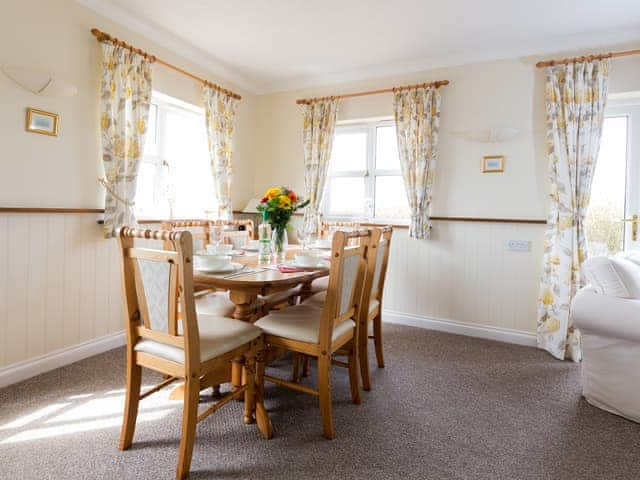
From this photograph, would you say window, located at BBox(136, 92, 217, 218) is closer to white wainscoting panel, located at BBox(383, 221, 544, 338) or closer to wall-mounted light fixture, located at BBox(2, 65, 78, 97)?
wall-mounted light fixture, located at BBox(2, 65, 78, 97)

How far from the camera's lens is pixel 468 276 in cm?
355

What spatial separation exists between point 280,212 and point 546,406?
6.34 feet

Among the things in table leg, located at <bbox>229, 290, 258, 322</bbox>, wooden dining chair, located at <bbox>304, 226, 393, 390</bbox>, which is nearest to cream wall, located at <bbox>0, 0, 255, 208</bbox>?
table leg, located at <bbox>229, 290, 258, 322</bbox>

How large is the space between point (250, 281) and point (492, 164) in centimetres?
263

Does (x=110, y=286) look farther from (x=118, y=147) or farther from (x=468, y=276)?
(x=468, y=276)

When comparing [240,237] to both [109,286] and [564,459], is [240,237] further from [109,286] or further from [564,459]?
[564,459]

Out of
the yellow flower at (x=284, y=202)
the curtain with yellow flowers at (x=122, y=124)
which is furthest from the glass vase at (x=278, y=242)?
the curtain with yellow flowers at (x=122, y=124)

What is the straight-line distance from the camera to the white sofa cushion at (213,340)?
159cm

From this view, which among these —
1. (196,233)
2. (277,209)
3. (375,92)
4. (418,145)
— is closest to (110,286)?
(196,233)

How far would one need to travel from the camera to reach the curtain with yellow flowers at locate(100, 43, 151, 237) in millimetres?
2754

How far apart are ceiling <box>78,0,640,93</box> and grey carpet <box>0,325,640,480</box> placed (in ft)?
8.44

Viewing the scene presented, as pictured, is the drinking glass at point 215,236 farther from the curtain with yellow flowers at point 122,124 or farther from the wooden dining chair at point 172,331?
the curtain with yellow flowers at point 122,124

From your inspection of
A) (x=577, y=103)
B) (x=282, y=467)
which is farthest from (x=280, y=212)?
(x=577, y=103)

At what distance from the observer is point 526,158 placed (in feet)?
10.8
